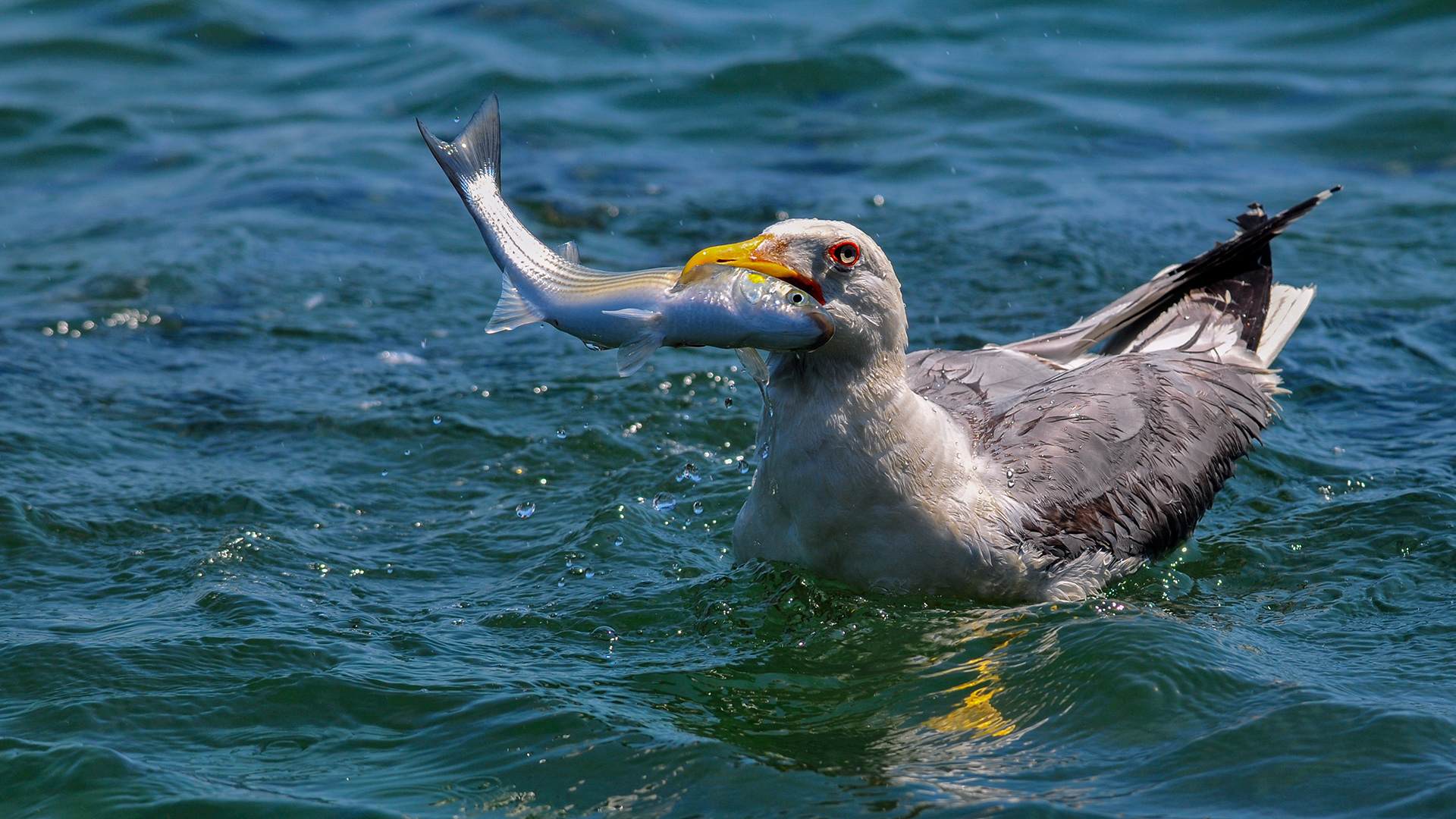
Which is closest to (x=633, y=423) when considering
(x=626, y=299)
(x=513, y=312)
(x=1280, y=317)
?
(x=513, y=312)

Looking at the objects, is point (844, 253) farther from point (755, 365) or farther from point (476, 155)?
point (476, 155)

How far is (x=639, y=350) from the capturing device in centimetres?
448

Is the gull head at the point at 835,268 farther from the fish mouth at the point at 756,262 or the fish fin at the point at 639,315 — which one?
the fish fin at the point at 639,315

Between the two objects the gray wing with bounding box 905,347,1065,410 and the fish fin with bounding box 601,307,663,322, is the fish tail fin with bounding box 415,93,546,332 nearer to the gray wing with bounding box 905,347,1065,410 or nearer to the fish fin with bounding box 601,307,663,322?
the fish fin with bounding box 601,307,663,322

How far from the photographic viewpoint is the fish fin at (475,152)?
4.83 metres

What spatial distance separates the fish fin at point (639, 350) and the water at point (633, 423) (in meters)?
1.17

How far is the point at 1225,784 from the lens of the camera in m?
4.32

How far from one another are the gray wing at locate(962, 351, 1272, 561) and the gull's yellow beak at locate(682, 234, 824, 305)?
1.28 meters

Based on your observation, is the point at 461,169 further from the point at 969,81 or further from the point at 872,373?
the point at 969,81

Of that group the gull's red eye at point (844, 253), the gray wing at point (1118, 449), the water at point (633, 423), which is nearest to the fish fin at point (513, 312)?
the gull's red eye at point (844, 253)

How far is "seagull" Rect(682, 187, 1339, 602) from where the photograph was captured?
5.06 metres

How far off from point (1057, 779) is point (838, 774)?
64 cm

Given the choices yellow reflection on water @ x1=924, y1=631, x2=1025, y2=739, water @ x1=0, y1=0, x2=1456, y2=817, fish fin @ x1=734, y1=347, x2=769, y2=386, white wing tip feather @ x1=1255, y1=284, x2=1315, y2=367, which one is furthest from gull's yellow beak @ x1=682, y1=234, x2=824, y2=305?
white wing tip feather @ x1=1255, y1=284, x2=1315, y2=367

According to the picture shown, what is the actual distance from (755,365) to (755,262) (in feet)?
1.95
